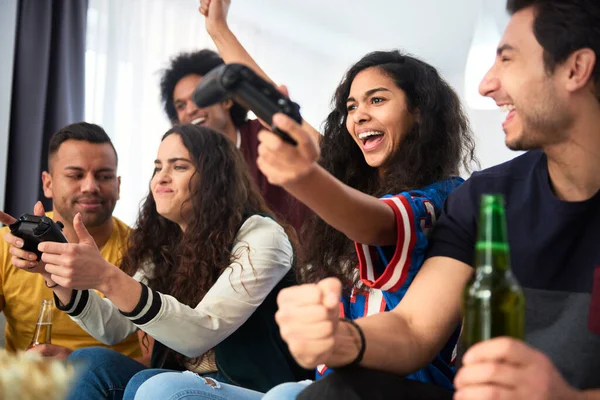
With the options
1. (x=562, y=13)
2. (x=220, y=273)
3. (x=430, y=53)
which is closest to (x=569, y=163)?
(x=562, y=13)

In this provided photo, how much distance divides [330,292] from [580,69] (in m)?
0.58

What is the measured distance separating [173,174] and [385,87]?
0.67 meters

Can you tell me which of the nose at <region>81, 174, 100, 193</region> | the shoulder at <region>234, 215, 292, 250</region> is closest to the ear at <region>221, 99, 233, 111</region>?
the nose at <region>81, 174, 100, 193</region>

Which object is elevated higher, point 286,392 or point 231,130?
point 231,130

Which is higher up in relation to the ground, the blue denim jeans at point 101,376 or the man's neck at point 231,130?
the man's neck at point 231,130

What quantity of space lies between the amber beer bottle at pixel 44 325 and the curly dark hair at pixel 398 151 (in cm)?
62

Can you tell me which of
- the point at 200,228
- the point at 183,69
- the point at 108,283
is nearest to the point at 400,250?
the point at 108,283

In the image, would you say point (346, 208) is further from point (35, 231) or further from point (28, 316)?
point (28, 316)

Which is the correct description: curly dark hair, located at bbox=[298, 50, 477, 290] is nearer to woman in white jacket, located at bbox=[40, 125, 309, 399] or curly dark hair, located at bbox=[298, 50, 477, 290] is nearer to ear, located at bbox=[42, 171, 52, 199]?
woman in white jacket, located at bbox=[40, 125, 309, 399]

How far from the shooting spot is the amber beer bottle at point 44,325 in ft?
5.71

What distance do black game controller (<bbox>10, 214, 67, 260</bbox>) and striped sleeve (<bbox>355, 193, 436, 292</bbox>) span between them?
31.1 inches

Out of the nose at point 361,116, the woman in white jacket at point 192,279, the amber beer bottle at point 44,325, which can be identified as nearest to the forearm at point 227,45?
the woman in white jacket at point 192,279

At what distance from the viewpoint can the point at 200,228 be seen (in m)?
1.88

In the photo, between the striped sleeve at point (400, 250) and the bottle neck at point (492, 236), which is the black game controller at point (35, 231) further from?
the bottle neck at point (492, 236)
